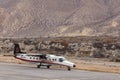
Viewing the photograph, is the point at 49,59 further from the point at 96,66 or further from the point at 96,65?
the point at 96,65

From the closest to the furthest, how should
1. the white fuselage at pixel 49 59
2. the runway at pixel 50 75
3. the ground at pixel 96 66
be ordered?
the runway at pixel 50 75
the white fuselage at pixel 49 59
the ground at pixel 96 66

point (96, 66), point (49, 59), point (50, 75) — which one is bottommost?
point (50, 75)

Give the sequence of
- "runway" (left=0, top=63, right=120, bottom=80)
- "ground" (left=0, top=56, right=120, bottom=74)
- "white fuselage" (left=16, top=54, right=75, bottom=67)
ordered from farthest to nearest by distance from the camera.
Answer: "ground" (left=0, top=56, right=120, bottom=74)
"white fuselage" (left=16, top=54, right=75, bottom=67)
"runway" (left=0, top=63, right=120, bottom=80)

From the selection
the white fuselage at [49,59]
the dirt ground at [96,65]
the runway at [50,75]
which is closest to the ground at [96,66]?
the dirt ground at [96,65]

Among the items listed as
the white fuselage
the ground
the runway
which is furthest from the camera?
the ground

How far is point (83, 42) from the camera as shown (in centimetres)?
9775

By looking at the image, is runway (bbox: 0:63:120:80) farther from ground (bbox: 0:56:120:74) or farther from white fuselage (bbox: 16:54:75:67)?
ground (bbox: 0:56:120:74)

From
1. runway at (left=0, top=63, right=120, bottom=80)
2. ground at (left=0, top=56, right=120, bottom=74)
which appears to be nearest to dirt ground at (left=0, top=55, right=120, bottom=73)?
ground at (left=0, top=56, right=120, bottom=74)

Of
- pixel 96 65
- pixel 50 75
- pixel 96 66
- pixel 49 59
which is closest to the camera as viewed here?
pixel 50 75

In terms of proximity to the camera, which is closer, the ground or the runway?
the runway

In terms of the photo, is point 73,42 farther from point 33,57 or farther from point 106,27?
point 106,27

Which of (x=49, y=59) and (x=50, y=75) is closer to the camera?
(x=50, y=75)

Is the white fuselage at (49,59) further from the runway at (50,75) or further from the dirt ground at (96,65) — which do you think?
the runway at (50,75)

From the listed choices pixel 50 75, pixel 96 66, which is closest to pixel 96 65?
pixel 96 66
